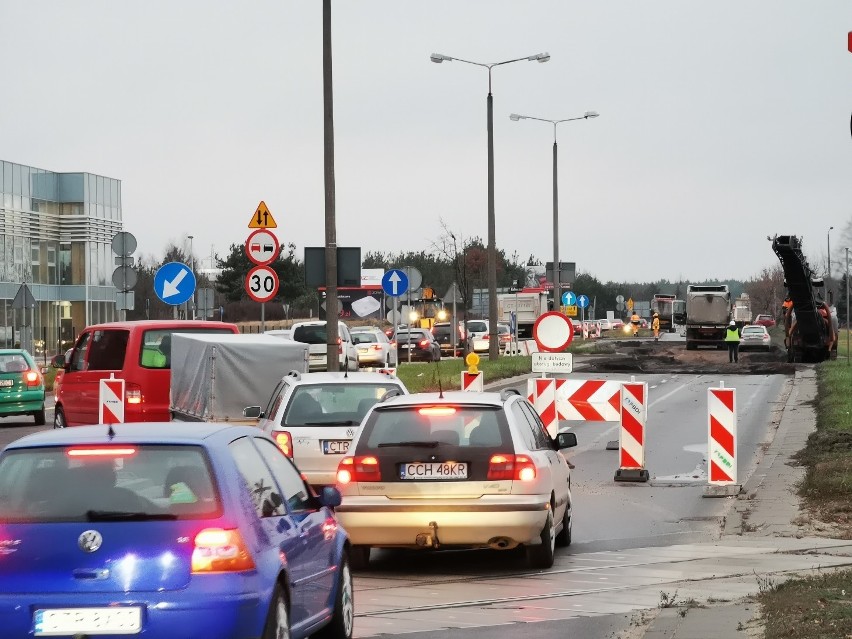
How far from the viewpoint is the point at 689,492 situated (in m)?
18.0

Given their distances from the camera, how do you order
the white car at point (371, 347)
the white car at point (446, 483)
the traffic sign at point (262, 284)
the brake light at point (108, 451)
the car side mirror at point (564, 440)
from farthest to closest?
the white car at point (371, 347), the traffic sign at point (262, 284), the car side mirror at point (564, 440), the white car at point (446, 483), the brake light at point (108, 451)

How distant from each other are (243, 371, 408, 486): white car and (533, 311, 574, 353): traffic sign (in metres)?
5.46

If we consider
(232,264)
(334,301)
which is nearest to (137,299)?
(232,264)

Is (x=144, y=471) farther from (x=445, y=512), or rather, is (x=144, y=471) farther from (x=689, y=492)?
(x=689, y=492)

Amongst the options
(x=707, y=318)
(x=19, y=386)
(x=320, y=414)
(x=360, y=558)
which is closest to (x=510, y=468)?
(x=360, y=558)

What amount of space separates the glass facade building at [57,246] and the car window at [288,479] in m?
71.1

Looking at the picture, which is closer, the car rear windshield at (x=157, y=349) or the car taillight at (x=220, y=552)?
the car taillight at (x=220, y=552)

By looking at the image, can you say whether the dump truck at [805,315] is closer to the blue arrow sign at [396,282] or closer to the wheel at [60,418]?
the blue arrow sign at [396,282]

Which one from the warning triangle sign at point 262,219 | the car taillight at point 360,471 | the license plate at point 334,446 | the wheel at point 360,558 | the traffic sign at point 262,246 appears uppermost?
the warning triangle sign at point 262,219

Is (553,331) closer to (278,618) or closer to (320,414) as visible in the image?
(320,414)

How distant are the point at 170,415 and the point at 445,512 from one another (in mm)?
9843

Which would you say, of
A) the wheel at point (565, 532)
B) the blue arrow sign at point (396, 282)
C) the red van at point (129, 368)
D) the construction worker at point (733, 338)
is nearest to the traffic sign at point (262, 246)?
the red van at point (129, 368)

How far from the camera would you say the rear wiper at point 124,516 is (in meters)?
7.04

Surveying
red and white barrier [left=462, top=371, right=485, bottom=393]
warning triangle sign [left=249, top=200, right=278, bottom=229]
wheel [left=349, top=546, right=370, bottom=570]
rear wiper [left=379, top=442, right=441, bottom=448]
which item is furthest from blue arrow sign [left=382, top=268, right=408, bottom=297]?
rear wiper [left=379, top=442, right=441, bottom=448]
